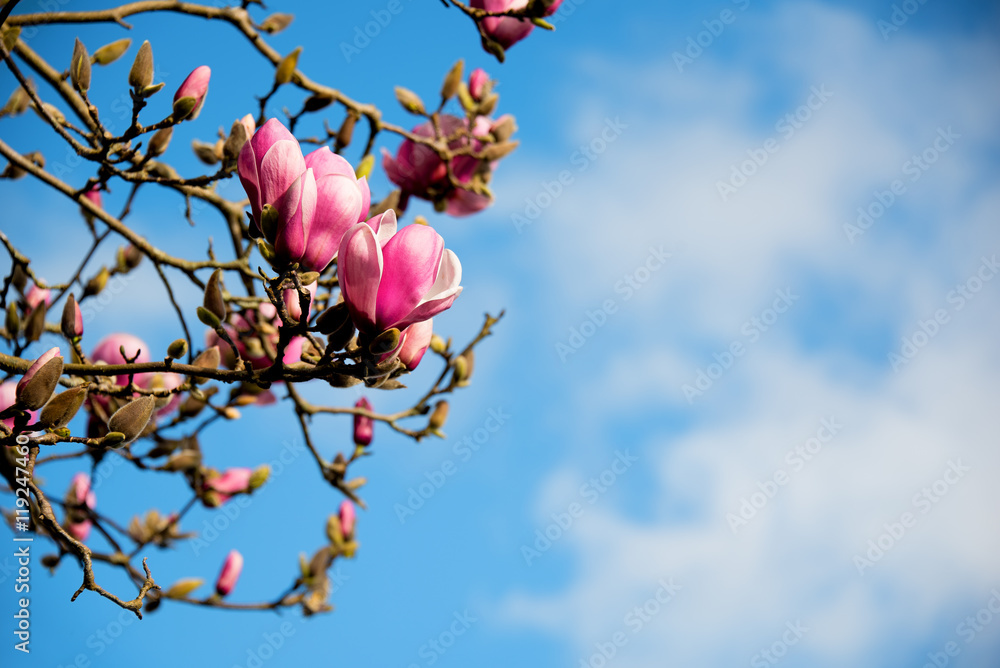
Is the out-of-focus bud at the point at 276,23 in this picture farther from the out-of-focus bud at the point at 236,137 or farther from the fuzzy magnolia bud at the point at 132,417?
the fuzzy magnolia bud at the point at 132,417

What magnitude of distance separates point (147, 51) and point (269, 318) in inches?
25.9

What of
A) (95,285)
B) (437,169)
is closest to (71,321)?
(95,285)

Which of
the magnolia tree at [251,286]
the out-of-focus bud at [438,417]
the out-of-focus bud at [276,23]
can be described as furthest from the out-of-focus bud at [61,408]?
the out-of-focus bud at [276,23]

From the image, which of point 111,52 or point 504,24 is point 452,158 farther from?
point 111,52

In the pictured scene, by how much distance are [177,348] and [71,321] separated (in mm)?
354

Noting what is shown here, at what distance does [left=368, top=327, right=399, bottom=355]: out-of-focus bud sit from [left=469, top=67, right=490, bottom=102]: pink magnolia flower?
1531mm

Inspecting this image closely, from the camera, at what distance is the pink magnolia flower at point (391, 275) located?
3.06 feet

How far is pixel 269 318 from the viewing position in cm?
186

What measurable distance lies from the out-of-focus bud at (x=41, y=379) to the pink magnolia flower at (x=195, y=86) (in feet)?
1.89

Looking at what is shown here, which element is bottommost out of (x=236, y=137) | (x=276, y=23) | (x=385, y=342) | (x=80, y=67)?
(x=385, y=342)

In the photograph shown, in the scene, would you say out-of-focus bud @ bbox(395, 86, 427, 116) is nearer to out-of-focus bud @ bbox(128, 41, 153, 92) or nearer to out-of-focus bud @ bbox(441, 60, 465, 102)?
out-of-focus bud @ bbox(441, 60, 465, 102)

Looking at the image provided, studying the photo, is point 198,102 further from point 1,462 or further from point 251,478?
point 251,478

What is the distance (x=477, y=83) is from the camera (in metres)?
2.33

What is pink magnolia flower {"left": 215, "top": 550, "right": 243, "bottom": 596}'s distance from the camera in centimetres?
249
